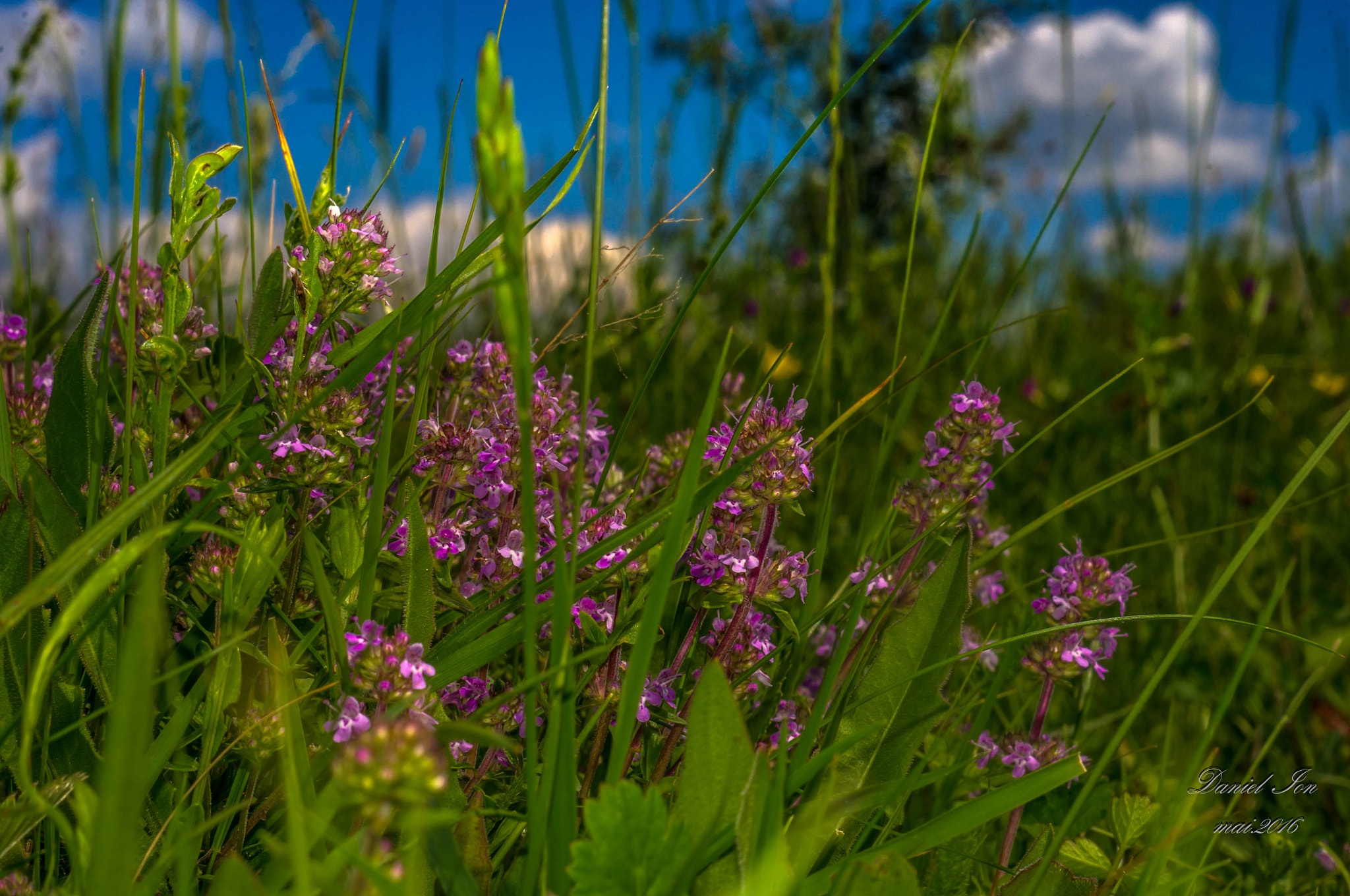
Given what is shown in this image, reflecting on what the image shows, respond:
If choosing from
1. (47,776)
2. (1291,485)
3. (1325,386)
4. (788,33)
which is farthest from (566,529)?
(788,33)

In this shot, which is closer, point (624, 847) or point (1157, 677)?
point (624, 847)

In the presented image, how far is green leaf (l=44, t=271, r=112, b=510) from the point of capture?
A: 1215 mm

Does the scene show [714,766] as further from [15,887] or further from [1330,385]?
[1330,385]

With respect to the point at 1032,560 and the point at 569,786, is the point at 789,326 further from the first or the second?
the point at 569,786

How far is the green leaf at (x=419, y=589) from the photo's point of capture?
108 cm

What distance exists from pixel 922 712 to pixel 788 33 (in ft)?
19.9

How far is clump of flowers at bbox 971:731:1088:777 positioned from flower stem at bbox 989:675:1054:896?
13 mm

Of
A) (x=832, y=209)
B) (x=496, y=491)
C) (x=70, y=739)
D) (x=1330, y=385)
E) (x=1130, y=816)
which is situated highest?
(x=832, y=209)

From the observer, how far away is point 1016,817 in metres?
1.26

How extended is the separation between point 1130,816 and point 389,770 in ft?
3.57

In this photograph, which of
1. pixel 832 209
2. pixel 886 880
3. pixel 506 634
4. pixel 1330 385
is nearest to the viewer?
pixel 886 880

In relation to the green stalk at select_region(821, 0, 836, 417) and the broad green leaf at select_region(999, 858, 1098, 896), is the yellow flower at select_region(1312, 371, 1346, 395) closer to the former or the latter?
the green stalk at select_region(821, 0, 836, 417)

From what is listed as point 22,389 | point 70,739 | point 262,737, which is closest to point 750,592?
point 262,737

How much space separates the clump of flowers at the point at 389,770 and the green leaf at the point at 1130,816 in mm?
1042
